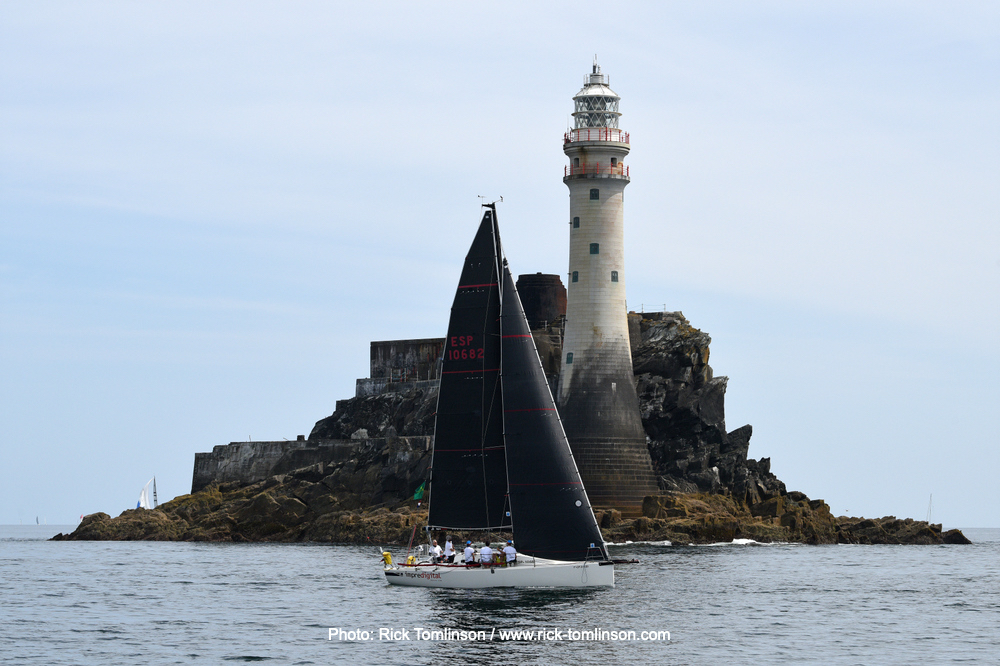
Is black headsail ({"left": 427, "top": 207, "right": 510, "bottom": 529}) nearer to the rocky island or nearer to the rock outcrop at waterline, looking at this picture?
the rock outcrop at waterline

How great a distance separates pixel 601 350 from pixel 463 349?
93.1 feet

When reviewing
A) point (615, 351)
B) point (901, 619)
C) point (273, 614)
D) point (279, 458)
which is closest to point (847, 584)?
point (901, 619)

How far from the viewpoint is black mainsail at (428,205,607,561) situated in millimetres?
34031

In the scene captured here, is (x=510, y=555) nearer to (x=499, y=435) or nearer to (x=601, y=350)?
(x=499, y=435)

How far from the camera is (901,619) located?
3372cm

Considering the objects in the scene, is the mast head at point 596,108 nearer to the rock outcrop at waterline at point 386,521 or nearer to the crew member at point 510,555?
the rock outcrop at waterline at point 386,521

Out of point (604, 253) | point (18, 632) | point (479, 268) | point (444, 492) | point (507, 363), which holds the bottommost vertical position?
point (18, 632)

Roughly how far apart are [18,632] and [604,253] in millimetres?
38124

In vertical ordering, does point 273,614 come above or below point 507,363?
below

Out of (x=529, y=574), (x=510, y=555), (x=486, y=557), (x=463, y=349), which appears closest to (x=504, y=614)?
(x=529, y=574)

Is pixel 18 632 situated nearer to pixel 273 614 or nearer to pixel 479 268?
pixel 273 614

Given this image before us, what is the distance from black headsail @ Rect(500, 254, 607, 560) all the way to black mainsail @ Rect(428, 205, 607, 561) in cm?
3

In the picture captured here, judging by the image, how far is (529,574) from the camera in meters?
33.8

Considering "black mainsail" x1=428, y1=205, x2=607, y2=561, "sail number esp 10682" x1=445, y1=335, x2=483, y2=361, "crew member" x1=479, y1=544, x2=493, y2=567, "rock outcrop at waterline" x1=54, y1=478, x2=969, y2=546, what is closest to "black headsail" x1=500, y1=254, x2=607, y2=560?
"black mainsail" x1=428, y1=205, x2=607, y2=561
